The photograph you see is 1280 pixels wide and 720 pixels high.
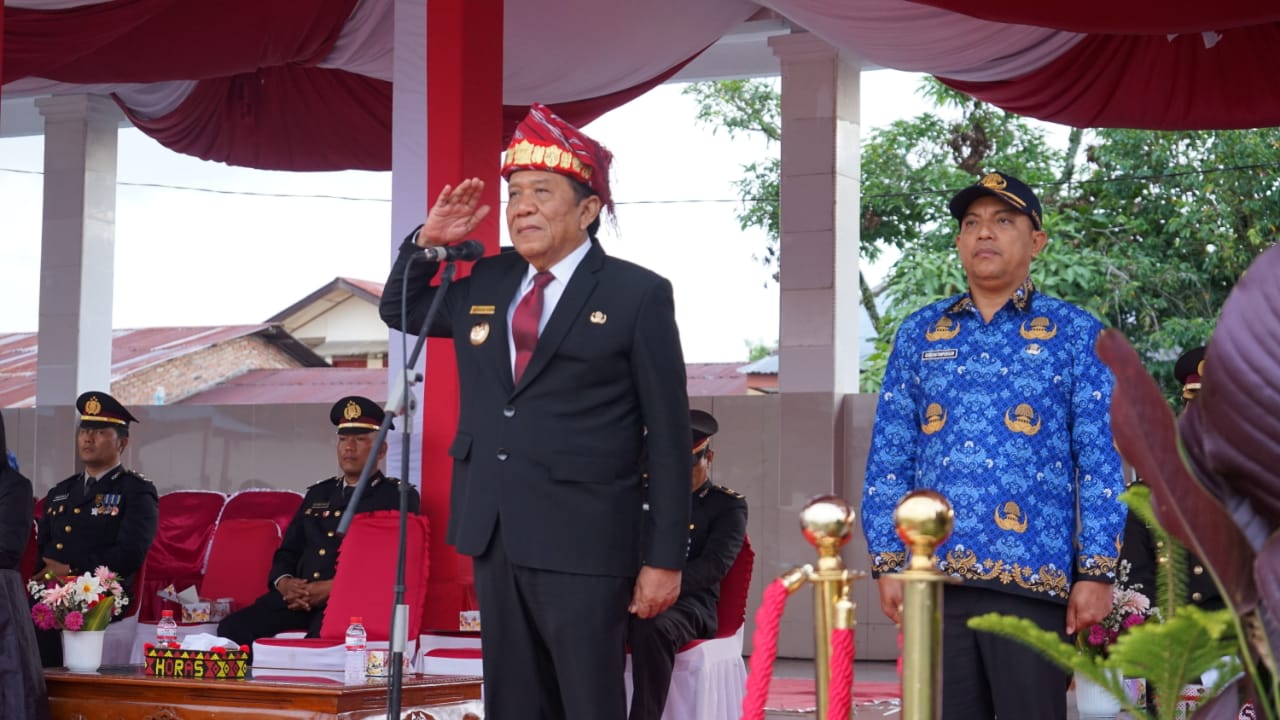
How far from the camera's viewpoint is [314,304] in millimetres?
31984

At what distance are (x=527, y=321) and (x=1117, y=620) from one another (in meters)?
2.04

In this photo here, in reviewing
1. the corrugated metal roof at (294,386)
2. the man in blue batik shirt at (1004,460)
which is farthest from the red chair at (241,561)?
the corrugated metal roof at (294,386)

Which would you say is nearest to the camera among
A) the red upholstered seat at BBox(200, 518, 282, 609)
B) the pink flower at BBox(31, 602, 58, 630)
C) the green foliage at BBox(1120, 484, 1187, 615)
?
the green foliage at BBox(1120, 484, 1187, 615)

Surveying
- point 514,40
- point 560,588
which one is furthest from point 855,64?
point 560,588

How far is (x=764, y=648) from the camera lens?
117 cm

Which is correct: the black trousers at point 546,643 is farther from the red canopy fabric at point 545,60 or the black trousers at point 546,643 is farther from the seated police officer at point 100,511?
the seated police officer at point 100,511

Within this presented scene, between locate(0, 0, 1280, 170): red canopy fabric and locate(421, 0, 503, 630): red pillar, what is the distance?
116 centimetres

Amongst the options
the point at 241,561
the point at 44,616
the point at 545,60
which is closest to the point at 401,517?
the point at 44,616

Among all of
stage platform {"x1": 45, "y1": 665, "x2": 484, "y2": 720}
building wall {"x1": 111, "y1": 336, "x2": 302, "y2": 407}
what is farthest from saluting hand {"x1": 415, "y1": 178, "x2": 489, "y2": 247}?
building wall {"x1": 111, "y1": 336, "x2": 302, "y2": 407}

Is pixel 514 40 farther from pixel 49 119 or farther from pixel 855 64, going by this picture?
pixel 49 119

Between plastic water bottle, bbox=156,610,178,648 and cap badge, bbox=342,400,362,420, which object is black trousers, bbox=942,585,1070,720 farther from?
cap badge, bbox=342,400,362,420

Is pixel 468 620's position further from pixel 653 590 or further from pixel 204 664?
pixel 653 590

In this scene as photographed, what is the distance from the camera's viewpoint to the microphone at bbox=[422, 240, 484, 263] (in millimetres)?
2770

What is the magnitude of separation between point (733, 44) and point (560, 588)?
5767mm
